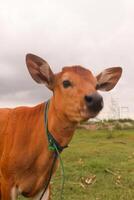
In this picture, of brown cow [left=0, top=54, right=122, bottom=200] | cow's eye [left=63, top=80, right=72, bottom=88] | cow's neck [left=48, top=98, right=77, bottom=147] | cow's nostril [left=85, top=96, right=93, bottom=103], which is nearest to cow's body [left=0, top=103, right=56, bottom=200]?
brown cow [left=0, top=54, right=122, bottom=200]

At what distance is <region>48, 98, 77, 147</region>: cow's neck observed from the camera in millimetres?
6785

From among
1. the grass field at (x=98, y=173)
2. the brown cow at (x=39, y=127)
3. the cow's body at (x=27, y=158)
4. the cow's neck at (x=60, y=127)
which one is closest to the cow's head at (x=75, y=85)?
the brown cow at (x=39, y=127)

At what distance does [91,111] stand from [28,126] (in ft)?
5.77

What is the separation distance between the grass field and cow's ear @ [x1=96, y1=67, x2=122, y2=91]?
12.5 ft

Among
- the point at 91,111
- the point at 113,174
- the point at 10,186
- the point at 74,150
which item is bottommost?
the point at 74,150

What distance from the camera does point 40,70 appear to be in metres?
7.14

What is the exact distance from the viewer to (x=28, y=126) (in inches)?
298

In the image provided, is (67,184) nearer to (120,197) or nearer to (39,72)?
(120,197)

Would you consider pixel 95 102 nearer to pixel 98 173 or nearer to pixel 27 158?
pixel 27 158

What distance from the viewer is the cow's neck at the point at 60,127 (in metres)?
→ 6.79

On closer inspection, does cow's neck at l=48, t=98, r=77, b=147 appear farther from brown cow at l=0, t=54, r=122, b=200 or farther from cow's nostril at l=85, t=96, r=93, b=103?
cow's nostril at l=85, t=96, r=93, b=103

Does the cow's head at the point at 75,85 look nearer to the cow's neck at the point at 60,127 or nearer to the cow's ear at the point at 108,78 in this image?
the cow's ear at the point at 108,78

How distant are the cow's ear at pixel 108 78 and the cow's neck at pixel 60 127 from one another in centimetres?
78

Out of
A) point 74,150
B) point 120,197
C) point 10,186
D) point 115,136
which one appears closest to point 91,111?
point 10,186
